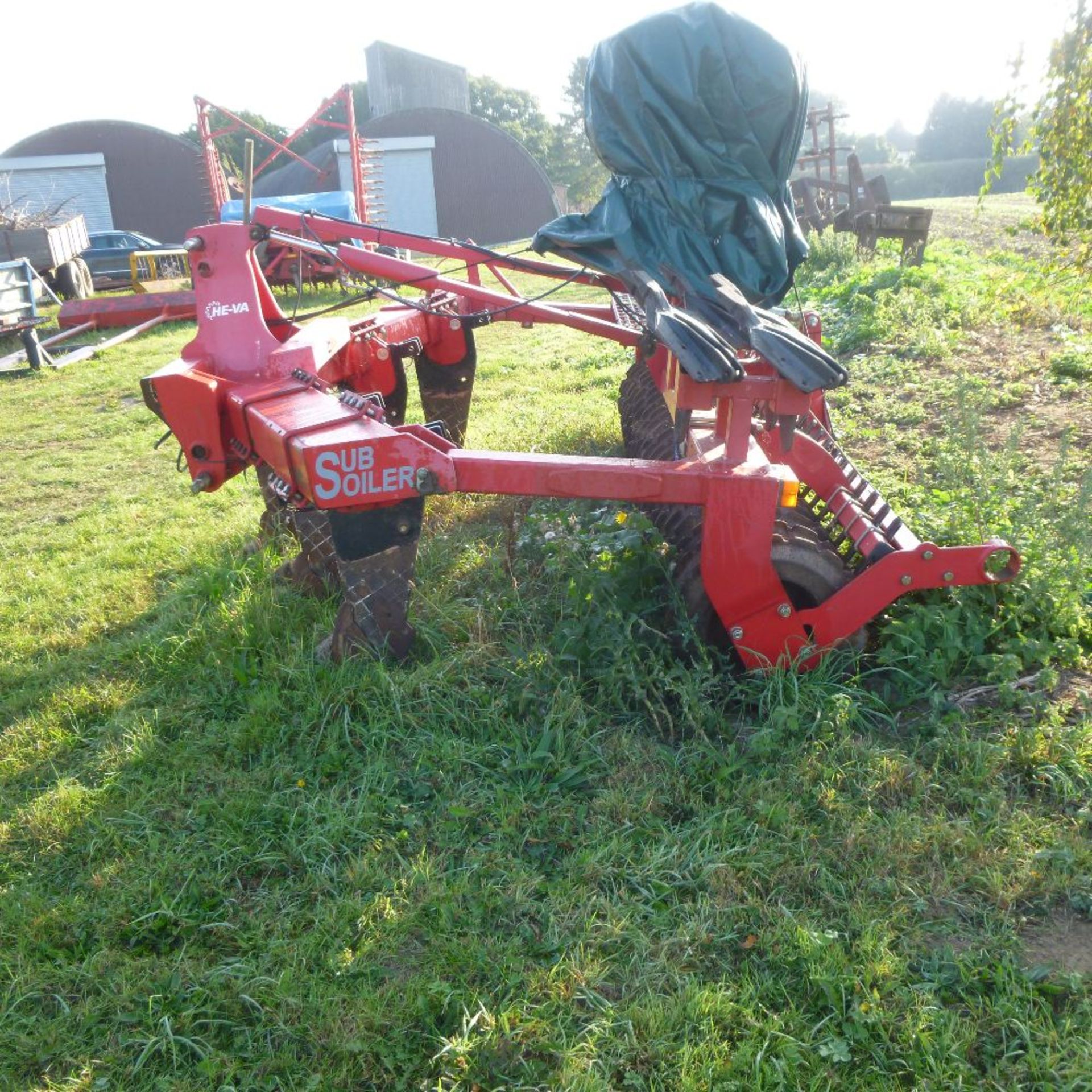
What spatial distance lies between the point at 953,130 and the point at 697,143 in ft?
225

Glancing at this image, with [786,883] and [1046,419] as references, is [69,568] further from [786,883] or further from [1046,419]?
[1046,419]

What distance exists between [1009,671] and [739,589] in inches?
36.8

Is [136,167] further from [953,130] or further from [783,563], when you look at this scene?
[953,130]

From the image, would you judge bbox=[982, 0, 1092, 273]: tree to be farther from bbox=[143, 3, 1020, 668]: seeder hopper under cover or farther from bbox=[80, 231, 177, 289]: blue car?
bbox=[80, 231, 177, 289]: blue car

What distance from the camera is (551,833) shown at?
9.52 ft

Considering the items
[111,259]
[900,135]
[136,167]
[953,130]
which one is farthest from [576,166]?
[900,135]

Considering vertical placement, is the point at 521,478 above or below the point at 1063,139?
below

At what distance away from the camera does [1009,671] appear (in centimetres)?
324

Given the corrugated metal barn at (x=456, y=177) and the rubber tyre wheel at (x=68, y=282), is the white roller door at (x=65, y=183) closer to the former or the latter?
the corrugated metal barn at (x=456, y=177)

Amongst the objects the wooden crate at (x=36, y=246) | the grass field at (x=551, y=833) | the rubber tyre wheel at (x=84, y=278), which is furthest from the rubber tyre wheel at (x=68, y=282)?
the grass field at (x=551, y=833)

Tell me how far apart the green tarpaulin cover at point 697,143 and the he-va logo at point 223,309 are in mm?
1533

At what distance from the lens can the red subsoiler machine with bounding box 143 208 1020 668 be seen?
10.6ft

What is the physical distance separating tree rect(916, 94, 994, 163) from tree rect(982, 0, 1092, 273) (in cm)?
6284

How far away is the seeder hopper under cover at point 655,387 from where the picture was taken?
127 inches
